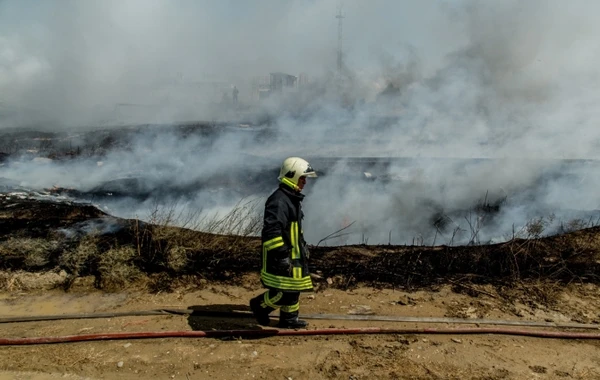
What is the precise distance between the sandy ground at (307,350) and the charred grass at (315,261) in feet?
1.38

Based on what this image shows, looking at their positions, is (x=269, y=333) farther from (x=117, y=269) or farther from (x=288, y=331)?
(x=117, y=269)

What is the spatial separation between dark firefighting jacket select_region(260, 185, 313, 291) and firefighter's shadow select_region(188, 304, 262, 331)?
74 cm

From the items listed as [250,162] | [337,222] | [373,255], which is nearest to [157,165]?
[250,162]

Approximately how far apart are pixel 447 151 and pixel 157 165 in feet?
31.9

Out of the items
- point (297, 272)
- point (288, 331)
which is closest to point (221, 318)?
point (288, 331)

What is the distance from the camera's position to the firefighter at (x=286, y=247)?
11.4ft

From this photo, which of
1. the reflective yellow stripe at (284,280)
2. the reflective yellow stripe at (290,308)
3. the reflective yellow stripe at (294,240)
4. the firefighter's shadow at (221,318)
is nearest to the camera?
the reflective yellow stripe at (284,280)

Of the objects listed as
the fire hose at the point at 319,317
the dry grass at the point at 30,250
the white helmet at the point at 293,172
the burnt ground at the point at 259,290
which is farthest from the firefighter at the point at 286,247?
the dry grass at the point at 30,250

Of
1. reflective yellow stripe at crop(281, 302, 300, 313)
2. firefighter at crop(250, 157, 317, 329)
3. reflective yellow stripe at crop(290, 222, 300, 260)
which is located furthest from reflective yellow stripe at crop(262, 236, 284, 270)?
reflective yellow stripe at crop(281, 302, 300, 313)

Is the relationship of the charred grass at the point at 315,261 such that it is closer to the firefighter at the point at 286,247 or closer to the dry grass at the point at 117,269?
the dry grass at the point at 117,269

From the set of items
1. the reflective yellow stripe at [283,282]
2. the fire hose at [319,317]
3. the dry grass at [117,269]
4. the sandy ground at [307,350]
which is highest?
the reflective yellow stripe at [283,282]

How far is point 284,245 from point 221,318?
130cm

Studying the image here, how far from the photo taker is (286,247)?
349 centimetres

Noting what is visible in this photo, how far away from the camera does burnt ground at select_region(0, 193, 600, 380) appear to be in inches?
132
